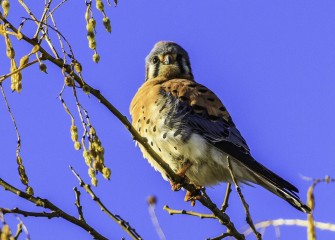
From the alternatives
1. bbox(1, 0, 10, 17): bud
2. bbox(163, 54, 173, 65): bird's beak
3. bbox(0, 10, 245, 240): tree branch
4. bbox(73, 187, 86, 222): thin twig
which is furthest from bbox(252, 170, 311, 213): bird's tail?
bbox(1, 0, 10, 17): bud

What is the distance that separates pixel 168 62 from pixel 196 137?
5.60 ft

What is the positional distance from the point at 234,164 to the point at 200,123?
0.49 meters

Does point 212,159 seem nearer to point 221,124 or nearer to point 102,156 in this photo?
point 221,124

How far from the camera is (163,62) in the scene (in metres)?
6.97

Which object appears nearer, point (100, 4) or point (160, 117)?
point (100, 4)

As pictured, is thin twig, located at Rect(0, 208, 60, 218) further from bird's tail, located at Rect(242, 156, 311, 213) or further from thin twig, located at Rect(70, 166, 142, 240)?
bird's tail, located at Rect(242, 156, 311, 213)

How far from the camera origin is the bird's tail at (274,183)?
15.5 ft

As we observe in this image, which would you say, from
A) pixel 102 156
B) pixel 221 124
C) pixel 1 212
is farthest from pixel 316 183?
pixel 221 124

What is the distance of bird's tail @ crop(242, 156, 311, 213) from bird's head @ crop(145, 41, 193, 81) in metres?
1.87

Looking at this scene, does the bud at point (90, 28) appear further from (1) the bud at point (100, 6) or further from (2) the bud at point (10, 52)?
(2) the bud at point (10, 52)

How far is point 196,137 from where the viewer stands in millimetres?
5434

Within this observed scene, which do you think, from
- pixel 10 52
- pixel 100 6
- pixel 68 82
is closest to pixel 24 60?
pixel 10 52

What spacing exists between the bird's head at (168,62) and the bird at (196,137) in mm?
725

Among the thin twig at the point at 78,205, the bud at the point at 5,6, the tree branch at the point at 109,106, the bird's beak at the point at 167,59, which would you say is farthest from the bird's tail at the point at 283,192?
the bud at the point at 5,6
